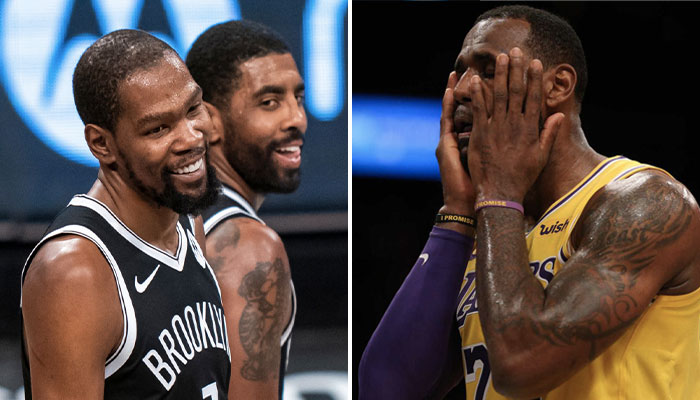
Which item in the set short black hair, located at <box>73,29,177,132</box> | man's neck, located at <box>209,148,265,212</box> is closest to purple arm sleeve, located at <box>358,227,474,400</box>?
short black hair, located at <box>73,29,177,132</box>

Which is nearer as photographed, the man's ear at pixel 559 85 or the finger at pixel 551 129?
the finger at pixel 551 129

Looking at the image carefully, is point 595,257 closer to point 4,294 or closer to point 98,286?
point 98,286

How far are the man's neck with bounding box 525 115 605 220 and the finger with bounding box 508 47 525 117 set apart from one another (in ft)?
0.69

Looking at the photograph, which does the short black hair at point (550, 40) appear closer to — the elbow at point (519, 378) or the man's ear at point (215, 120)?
the elbow at point (519, 378)

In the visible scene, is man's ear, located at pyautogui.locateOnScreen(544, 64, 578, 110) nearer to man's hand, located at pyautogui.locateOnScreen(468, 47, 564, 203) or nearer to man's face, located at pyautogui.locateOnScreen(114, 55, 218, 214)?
man's hand, located at pyautogui.locateOnScreen(468, 47, 564, 203)

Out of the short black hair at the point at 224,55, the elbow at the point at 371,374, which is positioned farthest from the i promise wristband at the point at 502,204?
the short black hair at the point at 224,55

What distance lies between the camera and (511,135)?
6.57 feet

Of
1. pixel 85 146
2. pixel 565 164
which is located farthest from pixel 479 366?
pixel 85 146

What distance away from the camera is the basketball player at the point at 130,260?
184 centimetres

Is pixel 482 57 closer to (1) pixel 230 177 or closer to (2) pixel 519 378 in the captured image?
(2) pixel 519 378

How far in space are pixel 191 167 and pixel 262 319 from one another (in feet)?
2.51

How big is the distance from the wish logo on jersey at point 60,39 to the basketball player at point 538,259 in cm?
210

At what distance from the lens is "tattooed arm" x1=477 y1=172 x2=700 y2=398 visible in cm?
176

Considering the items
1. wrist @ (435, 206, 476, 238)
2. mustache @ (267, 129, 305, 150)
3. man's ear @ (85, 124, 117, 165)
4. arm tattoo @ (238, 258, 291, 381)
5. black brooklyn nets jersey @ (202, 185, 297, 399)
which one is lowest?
arm tattoo @ (238, 258, 291, 381)
